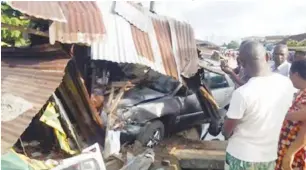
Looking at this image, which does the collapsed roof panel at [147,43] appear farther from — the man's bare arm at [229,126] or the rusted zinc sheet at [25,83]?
the man's bare arm at [229,126]

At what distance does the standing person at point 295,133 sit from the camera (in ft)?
10.5

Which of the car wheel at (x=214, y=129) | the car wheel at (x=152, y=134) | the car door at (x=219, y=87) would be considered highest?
the car door at (x=219, y=87)

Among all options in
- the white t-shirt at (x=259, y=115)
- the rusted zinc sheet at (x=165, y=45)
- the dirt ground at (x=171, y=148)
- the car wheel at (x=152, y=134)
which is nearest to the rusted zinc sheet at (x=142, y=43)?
the rusted zinc sheet at (x=165, y=45)

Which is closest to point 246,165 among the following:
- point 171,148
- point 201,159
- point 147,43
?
point 201,159

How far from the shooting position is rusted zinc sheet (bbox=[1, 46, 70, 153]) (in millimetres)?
2912

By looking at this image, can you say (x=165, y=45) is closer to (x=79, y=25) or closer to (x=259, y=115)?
(x=79, y=25)

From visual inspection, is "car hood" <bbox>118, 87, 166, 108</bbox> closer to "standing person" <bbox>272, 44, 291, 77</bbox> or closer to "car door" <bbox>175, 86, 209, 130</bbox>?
"car door" <bbox>175, 86, 209, 130</bbox>

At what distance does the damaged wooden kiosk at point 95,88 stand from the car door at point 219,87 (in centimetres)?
120

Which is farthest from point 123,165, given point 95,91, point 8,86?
point 8,86

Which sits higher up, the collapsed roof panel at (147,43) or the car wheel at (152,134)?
the collapsed roof panel at (147,43)

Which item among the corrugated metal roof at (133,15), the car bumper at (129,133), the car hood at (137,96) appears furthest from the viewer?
the car hood at (137,96)

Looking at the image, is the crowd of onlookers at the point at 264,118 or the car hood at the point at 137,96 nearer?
the crowd of onlookers at the point at 264,118

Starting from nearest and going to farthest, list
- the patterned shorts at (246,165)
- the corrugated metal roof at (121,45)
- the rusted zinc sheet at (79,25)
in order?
1. the patterned shorts at (246,165)
2. the rusted zinc sheet at (79,25)
3. the corrugated metal roof at (121,45)

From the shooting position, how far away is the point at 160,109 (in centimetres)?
649
